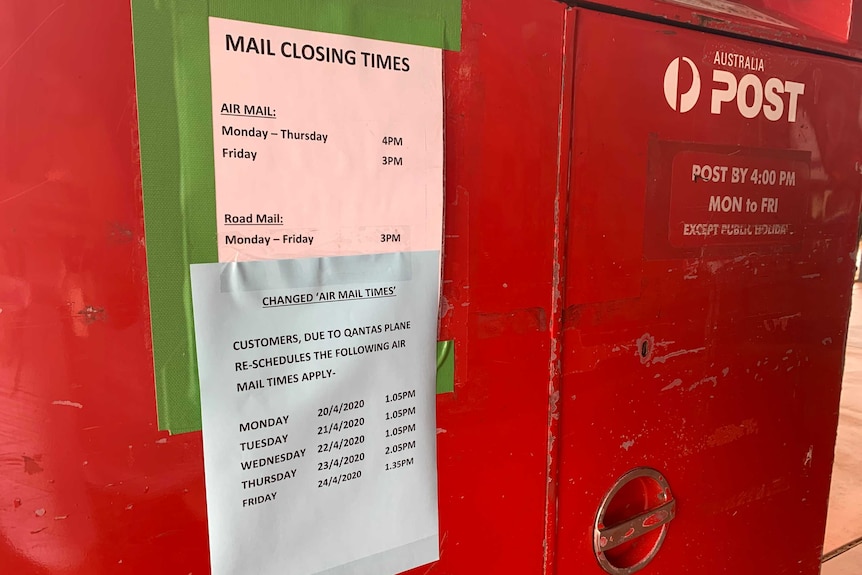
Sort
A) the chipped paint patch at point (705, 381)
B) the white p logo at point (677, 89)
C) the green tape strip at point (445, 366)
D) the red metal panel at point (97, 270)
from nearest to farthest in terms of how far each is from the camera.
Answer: the red metal panel at point (97, 270)
the green tape strip at point (445, 366)
the white p logo at point (677, 89)
the chipped paint patch at point (705, 381)

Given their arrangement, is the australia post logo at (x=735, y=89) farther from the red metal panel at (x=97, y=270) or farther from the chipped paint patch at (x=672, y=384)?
the chipped paint patch at (x=672, y=384)

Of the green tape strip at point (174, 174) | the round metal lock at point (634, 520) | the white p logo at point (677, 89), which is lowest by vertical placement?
the round metal lock at point (634, 520)

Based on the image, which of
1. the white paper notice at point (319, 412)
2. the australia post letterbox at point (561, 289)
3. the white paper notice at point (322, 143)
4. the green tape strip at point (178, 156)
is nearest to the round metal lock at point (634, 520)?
the australia post letterbox at point (561, 289)

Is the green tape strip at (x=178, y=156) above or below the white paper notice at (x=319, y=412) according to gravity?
above

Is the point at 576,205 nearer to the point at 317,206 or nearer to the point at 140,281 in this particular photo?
the point at 317,206

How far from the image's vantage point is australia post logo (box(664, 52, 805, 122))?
2.73 feet

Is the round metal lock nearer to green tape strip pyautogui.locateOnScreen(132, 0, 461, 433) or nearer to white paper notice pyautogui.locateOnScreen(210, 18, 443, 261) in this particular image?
white paper notice pyautogui.locateOnScreen(210, 18, 443, 261)

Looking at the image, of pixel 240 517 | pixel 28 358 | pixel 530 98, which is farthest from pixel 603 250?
pixel 28 358

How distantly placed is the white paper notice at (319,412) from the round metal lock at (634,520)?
0.99 ft

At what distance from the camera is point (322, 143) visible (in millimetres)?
591

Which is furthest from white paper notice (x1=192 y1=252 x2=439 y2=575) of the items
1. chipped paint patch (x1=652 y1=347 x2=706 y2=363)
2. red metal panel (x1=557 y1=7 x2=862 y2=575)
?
chipped paint patch (x1=652 y1=347 x2=706 y2=363)

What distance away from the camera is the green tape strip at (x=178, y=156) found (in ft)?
1.69

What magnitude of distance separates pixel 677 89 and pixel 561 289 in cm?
33

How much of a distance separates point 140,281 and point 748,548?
3.55 ft
